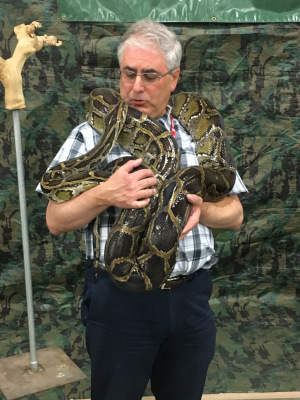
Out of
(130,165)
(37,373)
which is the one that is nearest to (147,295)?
(130,165)

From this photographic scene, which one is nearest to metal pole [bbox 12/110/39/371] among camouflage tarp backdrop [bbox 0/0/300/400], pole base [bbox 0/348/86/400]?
pole base [bbox 0/348/86/400]

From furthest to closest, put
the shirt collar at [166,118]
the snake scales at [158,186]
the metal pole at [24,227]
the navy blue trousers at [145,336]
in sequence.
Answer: the metal pole at [24,227]
the shirt collar at [166,118]
the navy blue trousers at [145,336]
the snake scales at [158,186]

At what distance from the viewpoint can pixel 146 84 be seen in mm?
1958

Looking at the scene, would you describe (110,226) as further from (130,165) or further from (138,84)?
(138,84)

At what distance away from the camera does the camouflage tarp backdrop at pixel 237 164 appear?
366 centimetres

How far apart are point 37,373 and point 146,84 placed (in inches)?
88.4

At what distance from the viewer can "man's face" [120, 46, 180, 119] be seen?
6.29 ft

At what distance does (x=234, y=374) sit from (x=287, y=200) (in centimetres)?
151

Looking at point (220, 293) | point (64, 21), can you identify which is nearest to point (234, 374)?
point (220, 293)

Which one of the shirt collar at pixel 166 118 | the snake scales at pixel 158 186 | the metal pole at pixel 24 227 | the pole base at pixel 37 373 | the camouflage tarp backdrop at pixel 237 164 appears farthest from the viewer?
the camouflage tarp backdrop at pixel 237 164

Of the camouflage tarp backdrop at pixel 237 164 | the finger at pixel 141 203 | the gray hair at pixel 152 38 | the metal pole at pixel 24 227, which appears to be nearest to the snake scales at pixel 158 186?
the finger at pixel 141 203

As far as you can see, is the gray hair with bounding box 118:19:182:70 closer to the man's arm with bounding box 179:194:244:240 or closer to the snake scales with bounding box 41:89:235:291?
the snake scales with bounding box 41:89:235:291

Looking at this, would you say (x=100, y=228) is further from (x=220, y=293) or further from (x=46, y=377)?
(x=220, y=293)

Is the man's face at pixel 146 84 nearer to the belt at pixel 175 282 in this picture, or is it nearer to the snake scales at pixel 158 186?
the snake scales at pixel 158 186
